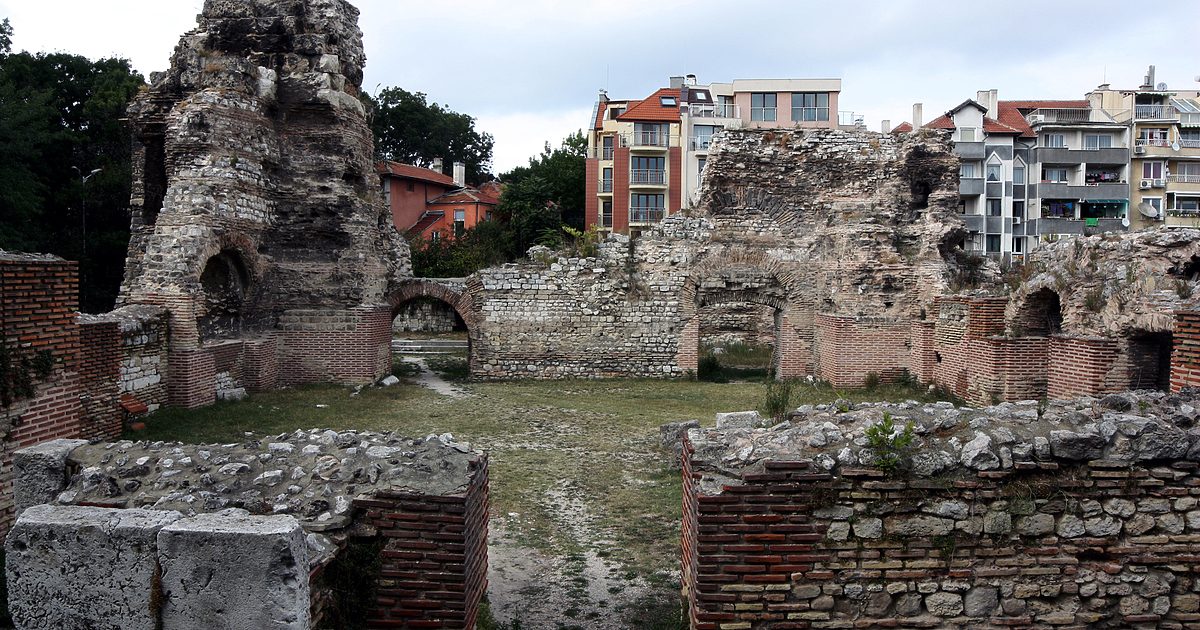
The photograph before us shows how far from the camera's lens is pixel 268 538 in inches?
121

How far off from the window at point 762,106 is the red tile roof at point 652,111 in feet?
13.9

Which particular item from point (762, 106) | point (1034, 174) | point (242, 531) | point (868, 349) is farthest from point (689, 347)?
point (1034, 174)

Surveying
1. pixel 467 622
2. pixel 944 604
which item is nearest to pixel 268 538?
pixel 467 622

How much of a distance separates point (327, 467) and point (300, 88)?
11812mm

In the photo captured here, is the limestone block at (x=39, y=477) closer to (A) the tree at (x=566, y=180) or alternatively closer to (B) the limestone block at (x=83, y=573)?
(B) the limestone block at (x=83, y=573)

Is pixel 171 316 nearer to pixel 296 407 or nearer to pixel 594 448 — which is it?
pixel 296 407

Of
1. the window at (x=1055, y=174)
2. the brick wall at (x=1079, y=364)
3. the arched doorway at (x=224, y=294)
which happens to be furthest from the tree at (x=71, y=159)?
the window at (x=1055, y=174)

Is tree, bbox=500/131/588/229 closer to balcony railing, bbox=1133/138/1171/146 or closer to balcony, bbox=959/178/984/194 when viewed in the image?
balcony, bbox=959/178/984/194

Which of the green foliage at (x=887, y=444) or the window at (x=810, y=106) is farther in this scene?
the window at (x=810, y=106)

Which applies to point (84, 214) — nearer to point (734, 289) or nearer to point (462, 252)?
point (462, 252)

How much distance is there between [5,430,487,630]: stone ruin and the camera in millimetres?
3123

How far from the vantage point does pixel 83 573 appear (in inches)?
125

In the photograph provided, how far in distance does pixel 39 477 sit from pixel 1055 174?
162 ft

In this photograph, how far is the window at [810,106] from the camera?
37.6 m
